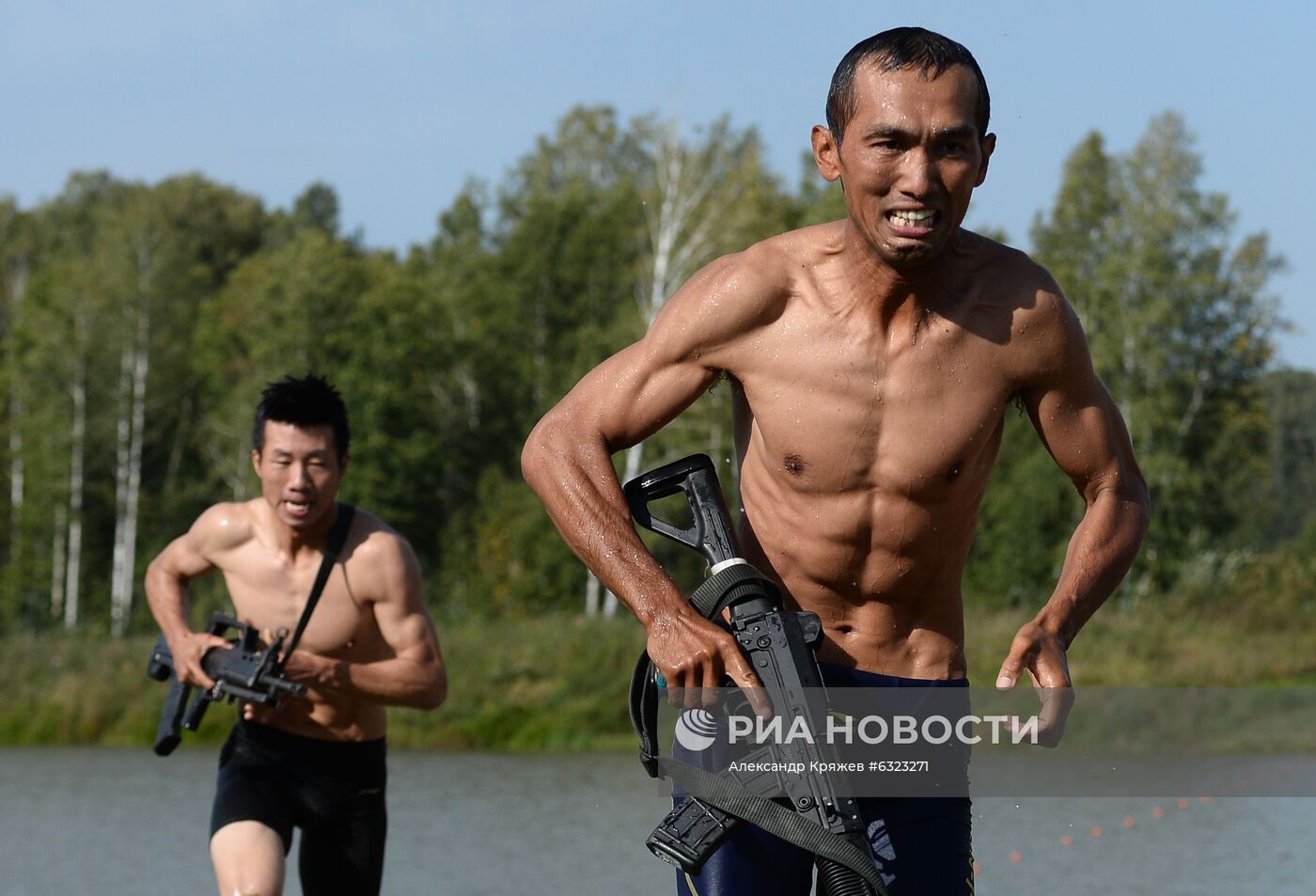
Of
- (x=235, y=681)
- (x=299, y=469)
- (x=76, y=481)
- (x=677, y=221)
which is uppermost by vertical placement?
(x=677, y=221)

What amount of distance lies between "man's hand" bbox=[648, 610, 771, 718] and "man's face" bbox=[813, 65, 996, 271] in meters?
0.85

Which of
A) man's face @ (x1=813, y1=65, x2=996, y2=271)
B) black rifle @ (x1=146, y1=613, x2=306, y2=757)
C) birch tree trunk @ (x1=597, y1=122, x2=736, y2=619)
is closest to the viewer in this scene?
man's face @ (x1=813, y1=65, x2=996, y2=271)

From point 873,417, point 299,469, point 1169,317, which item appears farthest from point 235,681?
point 1169,317

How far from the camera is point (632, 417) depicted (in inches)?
161

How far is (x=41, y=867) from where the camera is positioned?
14039 millimetres

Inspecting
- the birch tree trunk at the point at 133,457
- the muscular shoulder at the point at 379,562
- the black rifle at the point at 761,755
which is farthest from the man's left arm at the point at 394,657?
the birch tree trunk at the point at 133,457

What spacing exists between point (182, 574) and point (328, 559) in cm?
91

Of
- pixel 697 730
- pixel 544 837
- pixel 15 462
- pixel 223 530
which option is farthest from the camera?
pixel 15 462

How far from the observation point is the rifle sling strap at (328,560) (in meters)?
6.70

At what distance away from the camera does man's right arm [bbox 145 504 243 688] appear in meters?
6.87

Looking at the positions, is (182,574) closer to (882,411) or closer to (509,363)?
(882,411)

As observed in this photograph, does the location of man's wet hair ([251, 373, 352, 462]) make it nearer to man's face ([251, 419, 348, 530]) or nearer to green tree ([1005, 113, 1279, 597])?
man's face ([251, 419, 348, 530])

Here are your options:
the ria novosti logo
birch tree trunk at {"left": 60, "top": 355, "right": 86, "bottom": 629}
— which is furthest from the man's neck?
birch tree trunk at {"left": 60, "top": 355, "right": 86, "bottom": 629}

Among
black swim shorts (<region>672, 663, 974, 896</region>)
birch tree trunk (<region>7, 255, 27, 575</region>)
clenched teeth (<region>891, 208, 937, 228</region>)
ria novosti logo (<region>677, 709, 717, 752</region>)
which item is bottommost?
black swim shorts (<region>672, 663, 974, 896</region>)
